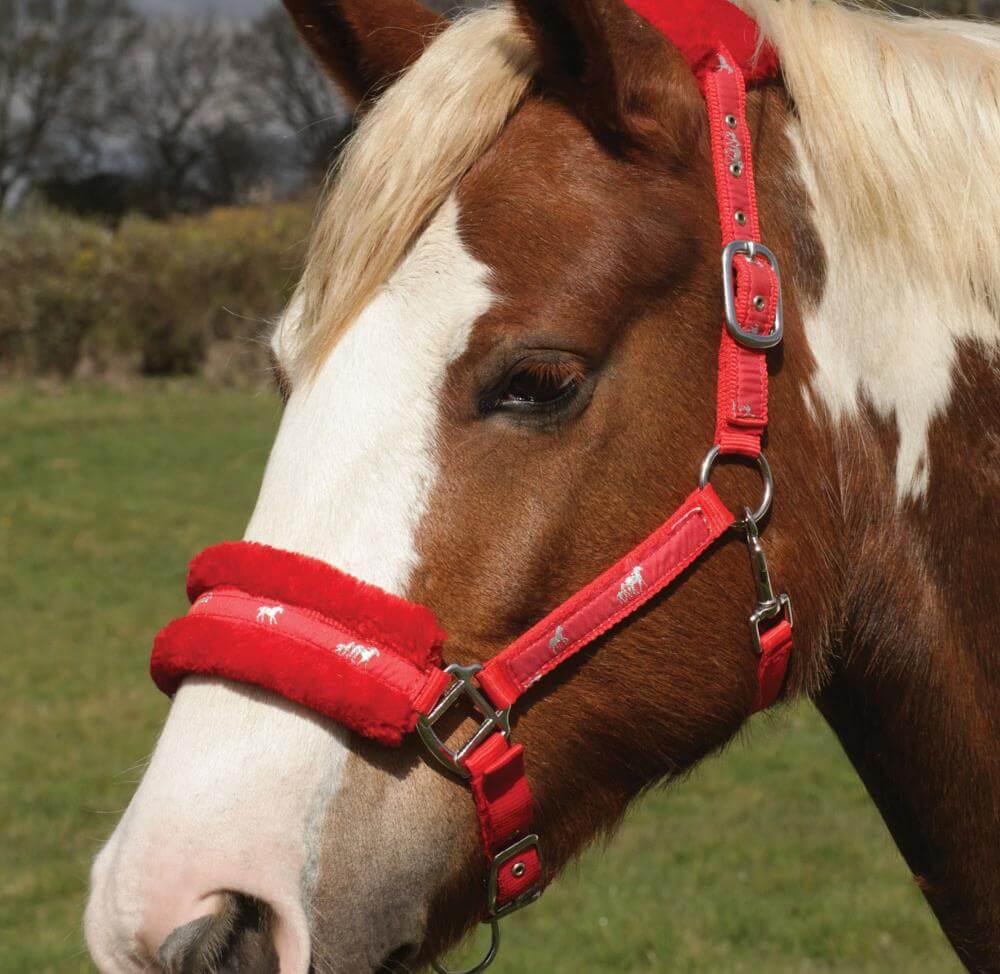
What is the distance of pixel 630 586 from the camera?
1812mm

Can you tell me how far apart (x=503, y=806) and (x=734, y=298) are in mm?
838

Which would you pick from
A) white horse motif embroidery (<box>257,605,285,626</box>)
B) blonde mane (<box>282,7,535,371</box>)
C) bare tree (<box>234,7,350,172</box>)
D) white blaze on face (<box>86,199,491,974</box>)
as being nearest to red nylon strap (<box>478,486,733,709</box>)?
white blaze on face (<box>86,199,491,974</box>)

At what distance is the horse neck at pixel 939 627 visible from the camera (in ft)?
6.45

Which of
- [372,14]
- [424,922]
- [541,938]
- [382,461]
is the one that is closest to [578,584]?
[382,461]

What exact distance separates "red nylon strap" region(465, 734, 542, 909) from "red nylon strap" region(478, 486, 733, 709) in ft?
0.24

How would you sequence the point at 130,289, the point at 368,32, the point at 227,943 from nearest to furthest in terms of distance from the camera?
the point at 227,943 → the point at 368,32 → the point at 130,289

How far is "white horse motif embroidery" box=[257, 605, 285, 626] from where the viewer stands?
1691 millimetres

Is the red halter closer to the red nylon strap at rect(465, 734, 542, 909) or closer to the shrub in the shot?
the red nylon strap at rect(465, 734, 542, 909)

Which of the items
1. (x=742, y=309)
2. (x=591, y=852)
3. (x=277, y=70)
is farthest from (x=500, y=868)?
(x=277, y=70)

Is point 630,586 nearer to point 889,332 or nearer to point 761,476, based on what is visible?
point 761,476

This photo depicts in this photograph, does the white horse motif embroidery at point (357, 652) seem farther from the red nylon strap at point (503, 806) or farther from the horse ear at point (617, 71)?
the horse ear at point (617, 71)

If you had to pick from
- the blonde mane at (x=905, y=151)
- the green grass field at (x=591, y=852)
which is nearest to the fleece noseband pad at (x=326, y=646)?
the green grass field at (x=591, y=852)

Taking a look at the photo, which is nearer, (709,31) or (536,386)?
(536,386)

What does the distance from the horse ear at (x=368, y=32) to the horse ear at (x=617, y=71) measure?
0.44 meters
